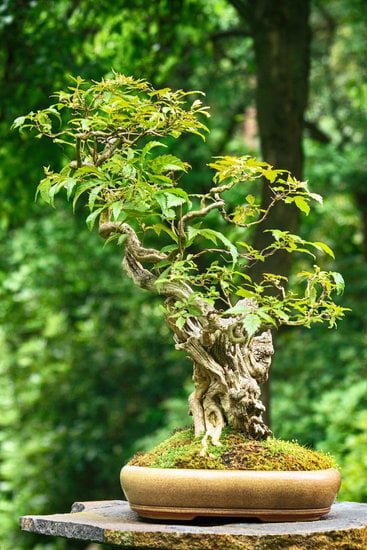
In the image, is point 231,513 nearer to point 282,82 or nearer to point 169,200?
point 169,200

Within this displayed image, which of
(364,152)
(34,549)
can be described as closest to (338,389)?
(364,152)

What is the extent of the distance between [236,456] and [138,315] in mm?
7369

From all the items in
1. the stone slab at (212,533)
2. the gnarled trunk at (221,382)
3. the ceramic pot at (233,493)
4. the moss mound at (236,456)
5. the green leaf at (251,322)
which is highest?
the green leaf at (251,322)

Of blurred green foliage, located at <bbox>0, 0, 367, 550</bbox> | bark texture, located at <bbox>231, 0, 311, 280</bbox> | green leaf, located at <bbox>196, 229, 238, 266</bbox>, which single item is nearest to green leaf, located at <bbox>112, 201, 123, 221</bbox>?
green leaf, located at <bbox>196, 229, 238, 266</bbox>

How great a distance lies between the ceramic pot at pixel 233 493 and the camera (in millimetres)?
2689

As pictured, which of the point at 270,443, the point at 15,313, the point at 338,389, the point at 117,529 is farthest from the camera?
the point at 15,313

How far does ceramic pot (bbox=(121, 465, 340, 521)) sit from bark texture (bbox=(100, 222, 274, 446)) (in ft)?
0.53

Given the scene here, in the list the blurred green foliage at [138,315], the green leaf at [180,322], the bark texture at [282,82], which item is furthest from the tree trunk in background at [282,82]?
the green leaf at [180,322]

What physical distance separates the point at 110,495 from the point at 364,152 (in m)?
4.05

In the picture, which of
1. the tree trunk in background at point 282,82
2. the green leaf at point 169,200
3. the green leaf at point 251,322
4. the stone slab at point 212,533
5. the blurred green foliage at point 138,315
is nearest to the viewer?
the stone slab at point 212,533

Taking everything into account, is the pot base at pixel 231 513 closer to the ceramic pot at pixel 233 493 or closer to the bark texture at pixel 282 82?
the ceramic pot at pixel 233 493

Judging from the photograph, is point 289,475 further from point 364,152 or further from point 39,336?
point 39,336

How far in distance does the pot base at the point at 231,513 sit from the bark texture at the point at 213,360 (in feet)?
0.65

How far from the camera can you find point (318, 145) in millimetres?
10023
